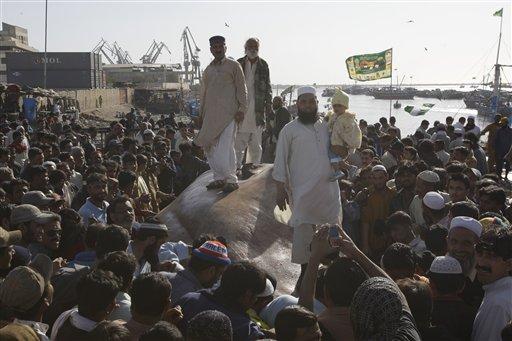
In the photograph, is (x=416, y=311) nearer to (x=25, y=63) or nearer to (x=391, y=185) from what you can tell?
(x=391, y=185)

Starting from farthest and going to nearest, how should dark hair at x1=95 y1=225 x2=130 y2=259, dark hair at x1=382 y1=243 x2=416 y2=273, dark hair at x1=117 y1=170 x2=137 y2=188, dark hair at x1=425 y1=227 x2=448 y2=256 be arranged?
dark hair at x1=117 y1=170 x2=137 y2=188 < dark hair at x1=425 y1=227 x2=448 y2=256 < dark hair at x1=95 y1=225 x2=130 y2=259 < dark hair at x1=382 y1=243 x2=416 y2=273

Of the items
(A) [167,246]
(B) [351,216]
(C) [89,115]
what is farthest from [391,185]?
(C) [89,115]

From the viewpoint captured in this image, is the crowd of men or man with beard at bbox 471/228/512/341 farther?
man with beard at bbox 471/228/512/341

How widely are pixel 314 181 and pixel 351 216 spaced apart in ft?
2.38

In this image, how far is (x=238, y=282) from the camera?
3.12 m

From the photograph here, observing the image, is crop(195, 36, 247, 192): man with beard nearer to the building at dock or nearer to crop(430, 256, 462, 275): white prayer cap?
crop(430, 256, 462, 275): white prayer cap

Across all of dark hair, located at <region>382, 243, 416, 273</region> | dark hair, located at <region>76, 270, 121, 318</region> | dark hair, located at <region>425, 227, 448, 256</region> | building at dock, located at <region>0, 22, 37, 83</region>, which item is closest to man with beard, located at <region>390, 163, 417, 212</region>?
dark hair, located at <region>425, 227, 448, 256</region>

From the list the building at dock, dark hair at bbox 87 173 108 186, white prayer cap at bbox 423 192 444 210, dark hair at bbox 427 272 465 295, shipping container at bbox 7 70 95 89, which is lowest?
dark hair at bbox 427 272 465 295

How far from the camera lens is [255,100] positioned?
7.82 metres

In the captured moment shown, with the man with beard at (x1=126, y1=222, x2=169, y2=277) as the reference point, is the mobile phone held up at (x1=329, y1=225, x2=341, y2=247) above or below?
above

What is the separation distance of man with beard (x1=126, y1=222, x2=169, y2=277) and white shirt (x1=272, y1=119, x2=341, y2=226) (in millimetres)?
1354

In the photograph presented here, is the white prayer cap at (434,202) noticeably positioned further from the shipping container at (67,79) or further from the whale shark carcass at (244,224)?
the shipping container at (67,79)

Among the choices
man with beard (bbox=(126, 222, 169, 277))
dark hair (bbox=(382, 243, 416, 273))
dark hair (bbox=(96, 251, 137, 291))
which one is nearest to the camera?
dark hair (bbox=(96, 251, 137, 291))

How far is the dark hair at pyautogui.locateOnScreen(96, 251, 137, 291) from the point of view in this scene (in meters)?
3.32
